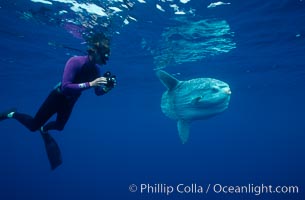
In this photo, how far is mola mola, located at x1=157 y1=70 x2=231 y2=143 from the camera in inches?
291

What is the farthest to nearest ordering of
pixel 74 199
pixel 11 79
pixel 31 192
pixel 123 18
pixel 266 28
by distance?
1. pixel 31 192
2. pixel 74 199
3. pixel 11 79
4. pixel 266 28
5. pixel 123 18

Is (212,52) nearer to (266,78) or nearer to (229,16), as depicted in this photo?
(229,16)

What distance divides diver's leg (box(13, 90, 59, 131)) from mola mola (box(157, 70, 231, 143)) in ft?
9.23

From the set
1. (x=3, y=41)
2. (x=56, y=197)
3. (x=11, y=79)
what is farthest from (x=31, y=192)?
(x=3, y=41)

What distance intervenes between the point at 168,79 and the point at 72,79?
2.81m

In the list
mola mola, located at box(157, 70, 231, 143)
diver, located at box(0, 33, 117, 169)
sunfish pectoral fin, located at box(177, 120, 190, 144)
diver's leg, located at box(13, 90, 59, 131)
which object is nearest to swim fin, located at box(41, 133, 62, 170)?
diver, located at box(0, 33, 117, 169)

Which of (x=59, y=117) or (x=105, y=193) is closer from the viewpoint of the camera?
(x=59, y=117)

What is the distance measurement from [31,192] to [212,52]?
102 feet

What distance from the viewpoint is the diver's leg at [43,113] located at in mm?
7392

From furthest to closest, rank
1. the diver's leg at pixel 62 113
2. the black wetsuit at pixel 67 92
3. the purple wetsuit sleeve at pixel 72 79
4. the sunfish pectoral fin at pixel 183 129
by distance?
the sunfish pectoral fin at pixel 183 129 → the diver's leg at pixel 62 113 → the black wetsuit at pixel 67 92 → the purple wetsuit sleeve at pixel 72 79

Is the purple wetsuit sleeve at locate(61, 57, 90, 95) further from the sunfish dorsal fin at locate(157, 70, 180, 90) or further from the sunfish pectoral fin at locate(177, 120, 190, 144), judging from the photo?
the sunfish pectoral fin at locate(177, 120, 190, 144)

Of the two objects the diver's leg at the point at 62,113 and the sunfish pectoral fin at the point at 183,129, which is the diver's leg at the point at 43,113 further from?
the sunfish pectoral fin at the point at 183,129

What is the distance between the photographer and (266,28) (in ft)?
49.5

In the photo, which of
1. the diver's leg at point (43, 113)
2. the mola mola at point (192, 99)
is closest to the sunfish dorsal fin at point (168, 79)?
the mola mola at point (192, 99)
